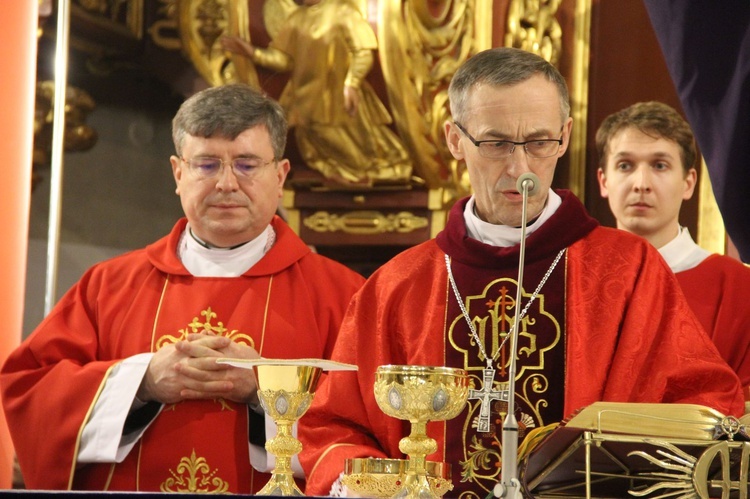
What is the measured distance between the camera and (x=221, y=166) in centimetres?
416

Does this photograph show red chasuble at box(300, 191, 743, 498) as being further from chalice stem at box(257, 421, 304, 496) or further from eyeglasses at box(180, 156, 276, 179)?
eyeglasses at box(180, 156, 276, 179)

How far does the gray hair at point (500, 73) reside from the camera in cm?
351

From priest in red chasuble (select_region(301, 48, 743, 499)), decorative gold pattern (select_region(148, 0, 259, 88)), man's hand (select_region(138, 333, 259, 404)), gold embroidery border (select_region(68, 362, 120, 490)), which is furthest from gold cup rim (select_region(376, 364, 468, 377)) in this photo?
decorative gold pattern (select_region(148, 0, 259, 88))

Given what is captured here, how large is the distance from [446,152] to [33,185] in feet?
6.12

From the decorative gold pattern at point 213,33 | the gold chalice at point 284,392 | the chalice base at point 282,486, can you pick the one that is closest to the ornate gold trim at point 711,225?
the decorative gold pattern at point 213,33

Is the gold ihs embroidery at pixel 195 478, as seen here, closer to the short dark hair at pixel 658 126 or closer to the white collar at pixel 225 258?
the white collar at pixel 225 258

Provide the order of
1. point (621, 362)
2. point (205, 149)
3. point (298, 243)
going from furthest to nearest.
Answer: point (298, 243)
point (205, 149)
point (621, 362)

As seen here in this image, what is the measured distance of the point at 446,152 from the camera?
520 cm

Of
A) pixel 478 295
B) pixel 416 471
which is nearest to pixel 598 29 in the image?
pixel 478 295

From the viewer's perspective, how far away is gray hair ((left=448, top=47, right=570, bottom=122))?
351 cm

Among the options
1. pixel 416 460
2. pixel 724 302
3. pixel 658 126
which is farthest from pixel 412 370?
pixel 658 126

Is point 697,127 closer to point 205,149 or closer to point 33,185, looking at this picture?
point 205,149

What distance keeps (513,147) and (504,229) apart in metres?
0.27

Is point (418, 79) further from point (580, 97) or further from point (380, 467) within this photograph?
point (380, 467)
